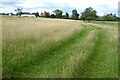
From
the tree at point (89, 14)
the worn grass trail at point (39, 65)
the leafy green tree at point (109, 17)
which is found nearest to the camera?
the worn grass trail at point (39, 65)

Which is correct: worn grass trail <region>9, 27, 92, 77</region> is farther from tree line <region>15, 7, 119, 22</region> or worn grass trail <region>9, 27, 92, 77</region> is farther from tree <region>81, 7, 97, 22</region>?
tree <region>81, 7, 97, 22</region>

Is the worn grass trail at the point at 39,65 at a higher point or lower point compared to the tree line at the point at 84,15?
lower

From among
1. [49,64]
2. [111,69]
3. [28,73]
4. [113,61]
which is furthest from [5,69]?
[113,61]

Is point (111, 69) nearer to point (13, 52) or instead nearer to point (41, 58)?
point (41, 58)

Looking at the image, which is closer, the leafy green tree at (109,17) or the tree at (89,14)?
the leafy green tree at (109,17)

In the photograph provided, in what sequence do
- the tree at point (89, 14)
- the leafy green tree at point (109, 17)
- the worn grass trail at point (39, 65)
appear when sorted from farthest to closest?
the tree at point (89, 14), the leafy green tree at point (109, 17), the worn grass trail at point (39, 65)

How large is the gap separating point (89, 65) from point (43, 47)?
4137 millimetres

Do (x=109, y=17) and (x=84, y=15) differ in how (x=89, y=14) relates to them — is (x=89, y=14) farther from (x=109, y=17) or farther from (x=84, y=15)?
(x=109, y=17)

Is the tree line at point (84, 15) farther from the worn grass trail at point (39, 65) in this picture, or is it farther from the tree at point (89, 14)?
the worn grass trail at point (39, 65)

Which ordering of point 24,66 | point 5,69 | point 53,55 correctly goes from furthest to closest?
1. point 53,55
2. point 24,66
3. point 5,69

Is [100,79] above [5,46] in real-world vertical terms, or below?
below

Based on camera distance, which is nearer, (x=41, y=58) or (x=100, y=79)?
(x=100, y=79)

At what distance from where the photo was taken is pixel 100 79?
30.8 ft

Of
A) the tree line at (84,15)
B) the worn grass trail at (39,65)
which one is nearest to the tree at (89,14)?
the tree line at (84,15)
